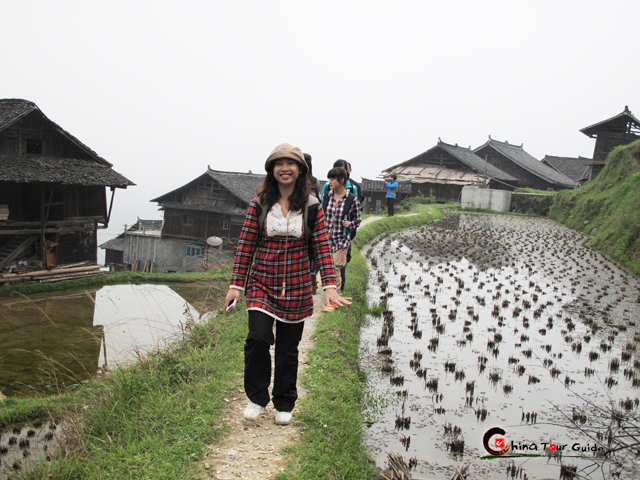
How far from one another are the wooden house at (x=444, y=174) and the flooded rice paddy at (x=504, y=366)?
21498 mm

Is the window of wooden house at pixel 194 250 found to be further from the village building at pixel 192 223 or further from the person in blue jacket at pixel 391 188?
the person in blue jacket at pixel 391 188

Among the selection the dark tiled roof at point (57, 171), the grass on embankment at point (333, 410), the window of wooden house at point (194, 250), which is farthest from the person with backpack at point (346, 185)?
the window of wooden house at point (194, 250)

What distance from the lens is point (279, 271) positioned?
3.15 metres

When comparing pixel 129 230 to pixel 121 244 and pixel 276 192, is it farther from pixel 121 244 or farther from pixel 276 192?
pixel 276 192

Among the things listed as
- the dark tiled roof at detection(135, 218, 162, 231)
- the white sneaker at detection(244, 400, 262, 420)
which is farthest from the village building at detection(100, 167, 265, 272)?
the white sneaker at detection(244, 400, 262, 420)

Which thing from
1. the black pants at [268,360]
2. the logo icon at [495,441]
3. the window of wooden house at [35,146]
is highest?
the window of wooden house at [35,146]

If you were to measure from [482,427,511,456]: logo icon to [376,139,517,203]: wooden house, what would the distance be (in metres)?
28.4

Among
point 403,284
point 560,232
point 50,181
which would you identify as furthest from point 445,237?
point 50,181

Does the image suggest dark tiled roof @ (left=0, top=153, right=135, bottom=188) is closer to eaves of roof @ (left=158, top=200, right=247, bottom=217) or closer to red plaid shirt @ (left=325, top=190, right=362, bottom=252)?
eaves of roof @ (left=158, top=200, right=247, bottom=217)

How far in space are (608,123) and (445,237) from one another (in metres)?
14.1

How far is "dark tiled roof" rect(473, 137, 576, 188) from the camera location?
1416 inches

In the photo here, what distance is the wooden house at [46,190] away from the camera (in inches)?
583

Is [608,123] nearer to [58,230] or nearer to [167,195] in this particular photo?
[167,195]

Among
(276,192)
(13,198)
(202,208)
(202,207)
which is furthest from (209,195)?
(276,192)
